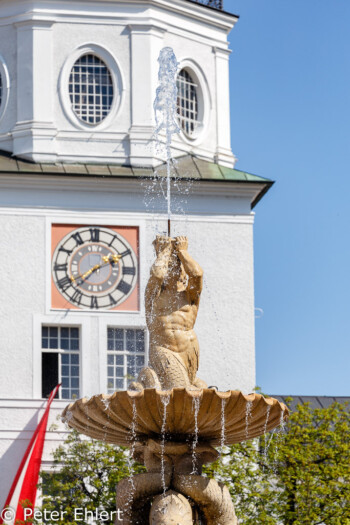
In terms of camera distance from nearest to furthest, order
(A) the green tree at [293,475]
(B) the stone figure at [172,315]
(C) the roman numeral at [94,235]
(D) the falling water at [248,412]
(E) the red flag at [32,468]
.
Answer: (D) the falling water at [248,412] → (B) the stone figure at [172,315] → (A) the green tree at [293,475] → (E) the red flag at [32,468] → (C) the roman numeral at [94,235]

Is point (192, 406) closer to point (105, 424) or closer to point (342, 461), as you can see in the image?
point (105, 424)

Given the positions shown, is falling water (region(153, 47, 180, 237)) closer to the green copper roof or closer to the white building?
the green copper roof

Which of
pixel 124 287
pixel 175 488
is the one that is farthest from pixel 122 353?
pixel 175 488

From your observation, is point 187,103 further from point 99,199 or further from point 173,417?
point 173,417

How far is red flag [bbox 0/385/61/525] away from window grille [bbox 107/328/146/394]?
155cm

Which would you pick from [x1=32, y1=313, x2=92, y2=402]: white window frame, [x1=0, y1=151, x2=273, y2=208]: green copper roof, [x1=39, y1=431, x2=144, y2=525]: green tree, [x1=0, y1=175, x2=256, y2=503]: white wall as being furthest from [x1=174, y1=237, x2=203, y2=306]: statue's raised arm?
[x1=0, y1=151, x2=273, y2=208]: green copper roof

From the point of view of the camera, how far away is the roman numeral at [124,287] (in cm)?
4666

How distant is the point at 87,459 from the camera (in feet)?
127

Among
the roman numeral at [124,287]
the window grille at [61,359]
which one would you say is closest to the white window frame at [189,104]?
the roman numeral at [124,287]

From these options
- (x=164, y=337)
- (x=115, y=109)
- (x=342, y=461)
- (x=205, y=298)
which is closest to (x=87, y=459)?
(x=342, y=461)

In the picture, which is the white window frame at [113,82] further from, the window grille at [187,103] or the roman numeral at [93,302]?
the roman numeral at [93,302]

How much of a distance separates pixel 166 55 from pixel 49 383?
29.6ft

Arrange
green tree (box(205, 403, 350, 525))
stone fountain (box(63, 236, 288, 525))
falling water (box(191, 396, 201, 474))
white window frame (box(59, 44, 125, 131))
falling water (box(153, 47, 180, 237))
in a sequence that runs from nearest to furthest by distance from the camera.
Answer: falling water (box(191, 396, 201, 474)) → stone fountain (box(63, 236, 288, 525)) → falling water (box(153, 47, 180, 237)) → green tree (box(205, 403, 350, 525)) → white window frame (box(59, 44, 125, 131))

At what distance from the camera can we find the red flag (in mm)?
41453
